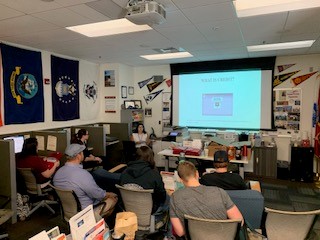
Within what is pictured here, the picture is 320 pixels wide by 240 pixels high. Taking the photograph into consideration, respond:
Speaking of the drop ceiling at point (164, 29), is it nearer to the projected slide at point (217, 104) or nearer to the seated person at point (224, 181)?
the projected slide at point (217, 104)

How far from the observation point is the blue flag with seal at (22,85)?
13.1 ft

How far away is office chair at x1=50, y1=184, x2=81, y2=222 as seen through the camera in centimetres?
239

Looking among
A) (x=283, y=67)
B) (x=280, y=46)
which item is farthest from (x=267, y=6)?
(x=283, y=67)

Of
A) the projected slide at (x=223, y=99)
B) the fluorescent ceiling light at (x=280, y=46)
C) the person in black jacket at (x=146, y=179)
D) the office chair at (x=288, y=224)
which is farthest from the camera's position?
the projected slide at (x=223, y=99)

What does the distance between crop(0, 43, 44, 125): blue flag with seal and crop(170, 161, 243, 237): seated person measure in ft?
11.4

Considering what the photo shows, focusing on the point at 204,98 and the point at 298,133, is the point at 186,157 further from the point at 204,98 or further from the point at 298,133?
the point at 298,133

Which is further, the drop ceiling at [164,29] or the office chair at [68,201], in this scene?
the drop ceiling at [164,29]

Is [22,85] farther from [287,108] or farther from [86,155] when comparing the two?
[287,108]

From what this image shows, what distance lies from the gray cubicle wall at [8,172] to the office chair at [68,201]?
1.07m

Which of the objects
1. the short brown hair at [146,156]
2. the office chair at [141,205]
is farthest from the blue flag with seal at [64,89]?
the office chair at [141,205]

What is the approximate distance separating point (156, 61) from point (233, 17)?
3.18m

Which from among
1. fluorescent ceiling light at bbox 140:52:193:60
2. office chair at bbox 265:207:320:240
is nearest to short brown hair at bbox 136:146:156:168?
office chair at bbox 265:207:320:240

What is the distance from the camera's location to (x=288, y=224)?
1.86 m

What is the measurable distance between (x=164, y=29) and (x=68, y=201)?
8.21ft
